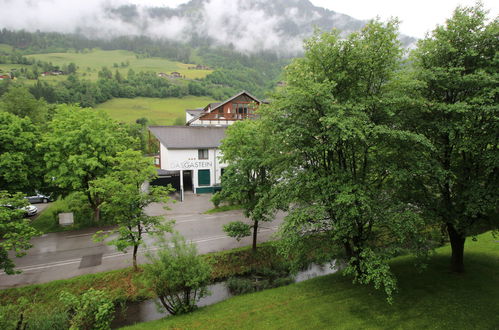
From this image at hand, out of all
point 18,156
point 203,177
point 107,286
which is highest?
point 18,156

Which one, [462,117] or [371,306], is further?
[371,306]

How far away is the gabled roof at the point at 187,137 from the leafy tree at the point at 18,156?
554 inches

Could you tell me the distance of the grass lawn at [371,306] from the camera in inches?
500

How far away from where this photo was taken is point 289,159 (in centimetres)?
1422

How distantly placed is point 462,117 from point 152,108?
114 m

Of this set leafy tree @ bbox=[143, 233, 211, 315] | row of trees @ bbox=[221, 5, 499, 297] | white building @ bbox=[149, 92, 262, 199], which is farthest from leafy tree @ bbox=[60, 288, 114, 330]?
white building @ bbox=[149, 92, 262, 199]

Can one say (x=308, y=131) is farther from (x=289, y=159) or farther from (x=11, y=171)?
(x=11, y=171)

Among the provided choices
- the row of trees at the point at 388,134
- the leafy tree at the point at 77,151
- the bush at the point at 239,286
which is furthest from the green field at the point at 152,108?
the row of trees at the point at 388,134

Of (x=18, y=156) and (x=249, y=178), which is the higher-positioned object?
(x=18, y=156)

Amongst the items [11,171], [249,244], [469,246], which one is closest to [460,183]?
[469,246]

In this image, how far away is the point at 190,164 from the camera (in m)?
37.8

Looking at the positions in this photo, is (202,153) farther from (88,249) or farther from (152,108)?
(152,108)

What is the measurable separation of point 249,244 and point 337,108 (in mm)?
14732

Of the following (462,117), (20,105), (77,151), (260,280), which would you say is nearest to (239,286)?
(260,280)
